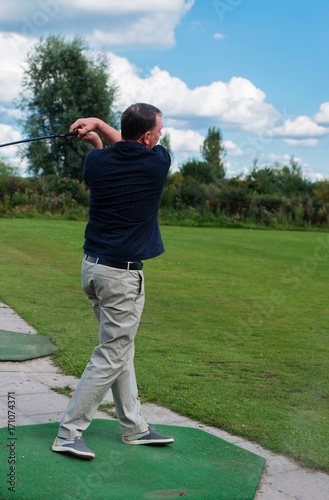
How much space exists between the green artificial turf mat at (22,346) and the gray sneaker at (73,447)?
2.19 metres

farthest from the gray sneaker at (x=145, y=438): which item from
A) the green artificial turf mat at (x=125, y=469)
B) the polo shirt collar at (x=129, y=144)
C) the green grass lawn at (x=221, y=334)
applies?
the polo shirt collar at (x=129, y=144)

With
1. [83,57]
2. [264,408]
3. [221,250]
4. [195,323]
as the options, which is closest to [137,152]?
[264,408]

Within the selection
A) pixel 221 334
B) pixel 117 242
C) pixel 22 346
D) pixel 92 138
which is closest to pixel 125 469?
pixel 117 242

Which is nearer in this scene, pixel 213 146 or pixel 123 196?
pixel 123 196

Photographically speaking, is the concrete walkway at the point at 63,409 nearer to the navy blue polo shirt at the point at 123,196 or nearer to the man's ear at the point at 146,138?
the navy blue polo shirt at the point at 123,196

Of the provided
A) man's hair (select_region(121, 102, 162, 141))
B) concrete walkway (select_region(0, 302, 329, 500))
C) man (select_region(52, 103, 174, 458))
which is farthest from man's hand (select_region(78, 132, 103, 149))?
concrete walkway (select_region(0, 302, 329, 500))

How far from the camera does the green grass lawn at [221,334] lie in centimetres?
422

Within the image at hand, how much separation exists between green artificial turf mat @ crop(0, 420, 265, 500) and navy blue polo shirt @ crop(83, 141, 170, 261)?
3.94 feet

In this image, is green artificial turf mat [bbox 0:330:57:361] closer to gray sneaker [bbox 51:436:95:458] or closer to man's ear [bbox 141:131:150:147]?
gray sneaker [bbox 51:436:95:458]

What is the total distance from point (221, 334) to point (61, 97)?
1304 inches

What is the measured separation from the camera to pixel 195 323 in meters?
7.67

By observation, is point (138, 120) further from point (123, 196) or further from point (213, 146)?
point (213, 146)

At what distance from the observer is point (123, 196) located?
3.20m

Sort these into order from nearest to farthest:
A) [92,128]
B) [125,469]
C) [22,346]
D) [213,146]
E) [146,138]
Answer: [125,469] < [146,138] < [92,128] < [22,346] < [213,146]
